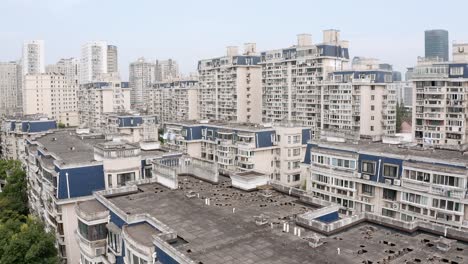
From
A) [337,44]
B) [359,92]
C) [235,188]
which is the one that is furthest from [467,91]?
[235,188]

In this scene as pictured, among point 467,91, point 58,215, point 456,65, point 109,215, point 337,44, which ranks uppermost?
point 337,44

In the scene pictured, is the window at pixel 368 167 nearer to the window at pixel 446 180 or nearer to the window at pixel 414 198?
the window at pixel 414 198

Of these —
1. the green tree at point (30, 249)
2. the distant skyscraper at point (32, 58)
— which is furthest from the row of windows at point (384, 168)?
the distant skyscraper at point (32, 58)

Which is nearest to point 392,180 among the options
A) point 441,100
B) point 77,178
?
point 77,178

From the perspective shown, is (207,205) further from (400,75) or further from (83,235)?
(400,75)

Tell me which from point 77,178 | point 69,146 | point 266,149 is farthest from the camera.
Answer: point 266,149

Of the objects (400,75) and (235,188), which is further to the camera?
(400,75)

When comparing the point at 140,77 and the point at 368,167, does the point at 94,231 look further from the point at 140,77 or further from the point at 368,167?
the point at 140,77
